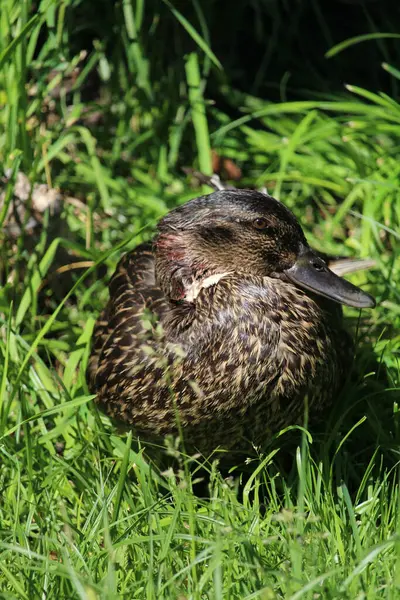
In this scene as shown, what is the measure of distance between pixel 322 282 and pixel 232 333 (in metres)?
0.32

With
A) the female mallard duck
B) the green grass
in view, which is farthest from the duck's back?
the green grass

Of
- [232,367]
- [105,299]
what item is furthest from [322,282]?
[105,299]

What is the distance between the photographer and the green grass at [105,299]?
239 centimetres

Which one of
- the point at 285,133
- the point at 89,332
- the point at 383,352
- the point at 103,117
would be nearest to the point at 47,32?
the point at 103,117

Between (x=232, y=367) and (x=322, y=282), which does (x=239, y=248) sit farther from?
(x=232, y=367)

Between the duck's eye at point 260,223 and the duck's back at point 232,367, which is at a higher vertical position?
the duck's eye at point 260,223

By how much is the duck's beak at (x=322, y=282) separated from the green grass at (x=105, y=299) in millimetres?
310

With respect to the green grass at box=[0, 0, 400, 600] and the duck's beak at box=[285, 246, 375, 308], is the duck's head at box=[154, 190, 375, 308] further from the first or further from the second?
the green grass at box=[0, 0, 400, 600]

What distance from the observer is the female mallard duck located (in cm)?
285

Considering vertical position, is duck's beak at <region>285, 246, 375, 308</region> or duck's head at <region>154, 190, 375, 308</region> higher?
duck's head at <region>154, 190, 375, 308</region>

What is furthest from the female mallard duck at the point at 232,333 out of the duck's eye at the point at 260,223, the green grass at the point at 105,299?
the green grass at the point at 105,299

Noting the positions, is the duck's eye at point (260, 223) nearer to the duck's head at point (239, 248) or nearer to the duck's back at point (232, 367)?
the duck's head at point (239, 248)

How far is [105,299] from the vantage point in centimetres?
400

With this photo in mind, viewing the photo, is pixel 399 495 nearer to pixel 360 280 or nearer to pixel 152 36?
pixel 360 280
